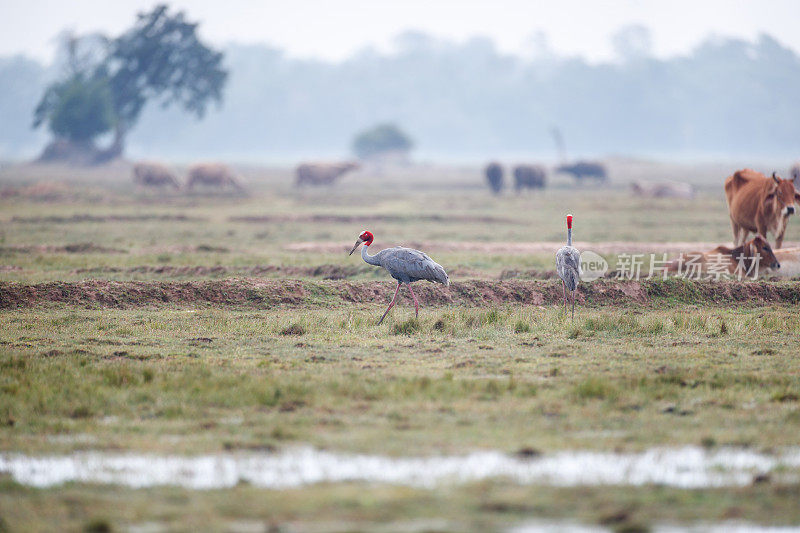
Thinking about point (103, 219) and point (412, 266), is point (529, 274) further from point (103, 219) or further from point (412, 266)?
point (103, 219)

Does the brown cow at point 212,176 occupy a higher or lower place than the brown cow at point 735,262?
higher

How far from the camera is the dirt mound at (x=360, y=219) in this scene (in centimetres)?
3278

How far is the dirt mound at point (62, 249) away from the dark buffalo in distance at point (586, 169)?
161 feet

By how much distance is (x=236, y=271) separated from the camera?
18.1 meters

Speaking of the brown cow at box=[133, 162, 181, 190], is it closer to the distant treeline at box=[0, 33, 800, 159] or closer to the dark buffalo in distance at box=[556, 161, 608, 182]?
the dark buffalo in distance at box=[556, 161, 608, 182]

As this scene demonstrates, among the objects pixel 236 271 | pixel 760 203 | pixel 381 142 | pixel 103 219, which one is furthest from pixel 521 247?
pixel 381 142

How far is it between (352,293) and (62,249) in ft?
31.5

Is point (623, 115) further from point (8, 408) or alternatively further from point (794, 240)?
point (8, 408)

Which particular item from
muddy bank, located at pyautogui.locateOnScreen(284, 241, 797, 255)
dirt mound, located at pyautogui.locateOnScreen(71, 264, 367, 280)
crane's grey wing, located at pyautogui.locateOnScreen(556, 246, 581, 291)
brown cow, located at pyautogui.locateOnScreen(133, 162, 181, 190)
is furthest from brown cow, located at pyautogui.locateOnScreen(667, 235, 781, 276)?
brown cow, located at pyautogui.locateOnScreen(133, 162, 181, 190)

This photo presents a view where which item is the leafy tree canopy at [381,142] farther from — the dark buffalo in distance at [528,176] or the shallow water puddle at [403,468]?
the shallow water puddle at [403,468]

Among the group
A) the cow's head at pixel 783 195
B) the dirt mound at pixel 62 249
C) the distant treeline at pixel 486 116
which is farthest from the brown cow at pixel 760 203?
the distant treeline at pixel 486 116

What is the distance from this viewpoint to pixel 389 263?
44.9 feet

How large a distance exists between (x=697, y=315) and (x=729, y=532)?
8.53 m

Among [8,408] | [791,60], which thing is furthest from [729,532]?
[791,60]
